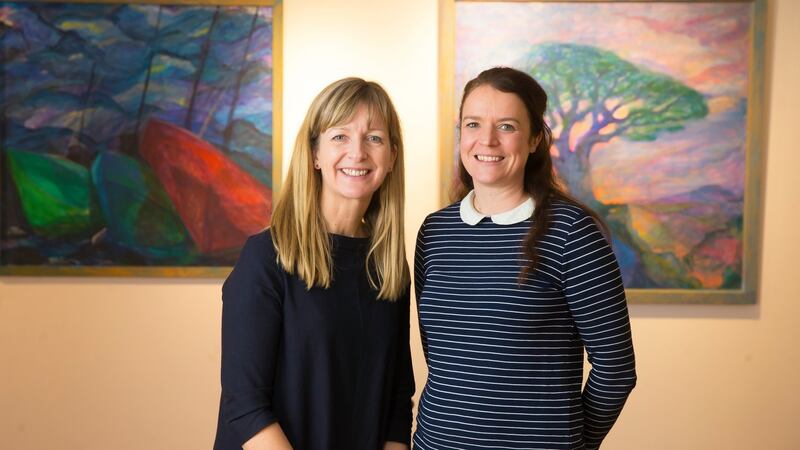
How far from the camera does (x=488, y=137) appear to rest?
1.81 metres

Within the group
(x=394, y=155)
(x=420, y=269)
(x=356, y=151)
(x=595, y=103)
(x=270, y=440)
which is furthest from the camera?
(x=595, y=103)

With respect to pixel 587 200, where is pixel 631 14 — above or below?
above

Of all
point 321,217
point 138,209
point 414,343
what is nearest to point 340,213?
point 321,217

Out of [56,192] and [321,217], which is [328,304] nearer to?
[321,217]

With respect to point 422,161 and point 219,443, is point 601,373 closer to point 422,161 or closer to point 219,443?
point 219,443

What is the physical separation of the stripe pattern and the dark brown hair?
0.02m

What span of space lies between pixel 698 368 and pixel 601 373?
5.99 feet

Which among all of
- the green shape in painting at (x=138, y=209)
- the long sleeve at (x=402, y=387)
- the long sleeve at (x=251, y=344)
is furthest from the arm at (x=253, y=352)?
the green shape in painting at (x=138, y=209)

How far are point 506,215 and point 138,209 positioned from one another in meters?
2.05

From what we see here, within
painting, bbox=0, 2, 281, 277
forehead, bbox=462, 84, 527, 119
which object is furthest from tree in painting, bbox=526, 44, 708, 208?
forehead, bbox=462, 84, 527, 119

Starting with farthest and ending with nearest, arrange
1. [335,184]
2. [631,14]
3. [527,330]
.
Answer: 1. [631,14]
2. [335,184]
3. [527,330]

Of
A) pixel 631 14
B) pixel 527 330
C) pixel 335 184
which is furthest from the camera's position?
pixel 631 14

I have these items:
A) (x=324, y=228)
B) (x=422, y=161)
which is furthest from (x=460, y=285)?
(x=422, y=161)

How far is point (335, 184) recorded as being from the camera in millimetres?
1840
